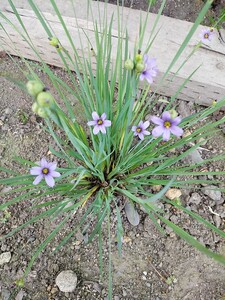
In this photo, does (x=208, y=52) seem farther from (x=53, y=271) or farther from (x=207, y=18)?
(x=53, y=271)

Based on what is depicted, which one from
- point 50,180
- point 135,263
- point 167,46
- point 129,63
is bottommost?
point 135,263

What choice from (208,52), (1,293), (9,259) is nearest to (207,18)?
(208,52)

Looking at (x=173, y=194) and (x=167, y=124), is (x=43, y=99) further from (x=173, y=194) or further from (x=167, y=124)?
(x=173, y=194)

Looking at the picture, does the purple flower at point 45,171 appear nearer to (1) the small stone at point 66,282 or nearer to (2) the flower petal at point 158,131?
(2) the flower petal at point 158,131

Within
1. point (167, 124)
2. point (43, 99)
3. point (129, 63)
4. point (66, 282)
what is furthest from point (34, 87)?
point (66, 282)

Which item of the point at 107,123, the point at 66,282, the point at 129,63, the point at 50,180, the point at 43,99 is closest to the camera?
the point at 43,99

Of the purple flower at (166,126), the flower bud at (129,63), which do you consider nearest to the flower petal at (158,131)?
the purple flower at (166,126)

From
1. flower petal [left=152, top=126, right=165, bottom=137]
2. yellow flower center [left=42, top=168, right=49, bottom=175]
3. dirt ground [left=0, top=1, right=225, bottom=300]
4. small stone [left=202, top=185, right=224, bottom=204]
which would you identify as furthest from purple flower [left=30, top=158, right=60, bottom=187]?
small stone [left=202, top=185, right=224, bottom=204]
